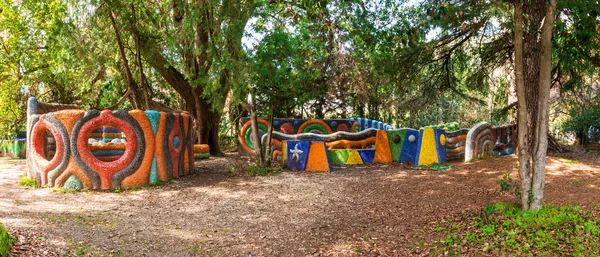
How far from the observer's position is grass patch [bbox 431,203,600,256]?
495cm

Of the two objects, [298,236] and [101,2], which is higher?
[101,2]

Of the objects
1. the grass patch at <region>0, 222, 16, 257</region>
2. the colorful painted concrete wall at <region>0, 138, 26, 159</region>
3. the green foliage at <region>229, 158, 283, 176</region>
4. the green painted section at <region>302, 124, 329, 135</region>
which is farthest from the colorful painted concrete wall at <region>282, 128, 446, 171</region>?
the colorful painted concrete wall at <region>0, 138, 26, 159</region>

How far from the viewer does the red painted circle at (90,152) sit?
953 cm

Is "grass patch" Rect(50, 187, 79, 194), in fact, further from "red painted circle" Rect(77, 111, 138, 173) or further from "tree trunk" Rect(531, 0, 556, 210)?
"tree trunk" Rect(531, 0, 556, 210)

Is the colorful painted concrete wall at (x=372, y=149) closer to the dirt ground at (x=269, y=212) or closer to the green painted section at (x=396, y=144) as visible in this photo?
the green painted section at (x=396, y=144)

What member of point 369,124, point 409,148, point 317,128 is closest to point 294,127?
point 317,128

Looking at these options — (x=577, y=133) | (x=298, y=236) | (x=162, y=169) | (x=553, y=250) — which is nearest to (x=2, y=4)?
(x=162, y=169)

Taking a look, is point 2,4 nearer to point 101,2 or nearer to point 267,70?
point 101,2

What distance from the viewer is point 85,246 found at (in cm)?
525

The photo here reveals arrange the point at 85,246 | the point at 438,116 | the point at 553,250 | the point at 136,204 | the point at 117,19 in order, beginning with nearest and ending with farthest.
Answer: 1. the point at 553,250
2. the point at 85,246
3. the point at 136,204
4. the point at 117,19
5. the point at 438,116

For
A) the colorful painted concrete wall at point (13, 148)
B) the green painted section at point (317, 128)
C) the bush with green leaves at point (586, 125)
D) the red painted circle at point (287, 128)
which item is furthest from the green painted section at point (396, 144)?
the colorful painted concrete wall at point (13, 148)

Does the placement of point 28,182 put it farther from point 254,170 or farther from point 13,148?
point 13,148

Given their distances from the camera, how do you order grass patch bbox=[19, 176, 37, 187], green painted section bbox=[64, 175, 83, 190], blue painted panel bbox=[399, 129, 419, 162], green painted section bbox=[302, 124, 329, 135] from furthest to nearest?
green painted section bbox=[302, 124, 329, 135]
blue painted panel bbox=[399, 129, 419, 162]
grass patch bbox=[19, 176, 37, 187]
green painted section bbox=[64, 175, 83, 190]

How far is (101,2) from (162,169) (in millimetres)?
5598
